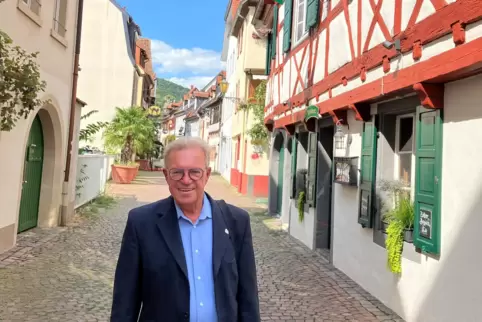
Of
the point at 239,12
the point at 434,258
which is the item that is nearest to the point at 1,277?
the point at 434,258

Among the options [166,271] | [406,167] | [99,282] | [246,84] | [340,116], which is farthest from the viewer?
[246,84]

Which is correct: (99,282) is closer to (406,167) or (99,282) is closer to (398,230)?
(398,230)

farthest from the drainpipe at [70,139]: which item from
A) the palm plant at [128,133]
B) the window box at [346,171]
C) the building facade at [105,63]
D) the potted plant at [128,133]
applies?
the building facade at [105,63]

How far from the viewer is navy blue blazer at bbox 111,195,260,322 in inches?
71.3

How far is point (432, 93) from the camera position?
4.00 meters

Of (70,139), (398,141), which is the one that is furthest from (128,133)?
(398,141)

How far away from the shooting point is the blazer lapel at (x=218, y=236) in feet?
6.13

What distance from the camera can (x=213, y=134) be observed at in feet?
115

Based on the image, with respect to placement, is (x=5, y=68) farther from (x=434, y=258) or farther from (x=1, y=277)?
(x=434, y=258)

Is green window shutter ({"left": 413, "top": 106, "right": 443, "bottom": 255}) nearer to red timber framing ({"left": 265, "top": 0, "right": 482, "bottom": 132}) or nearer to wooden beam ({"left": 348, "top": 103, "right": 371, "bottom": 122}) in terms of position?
red timber framing ({"left": 265, "top": 0, "right": 482, "bottom": 132})

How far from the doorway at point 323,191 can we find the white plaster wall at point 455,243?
9.79 feet

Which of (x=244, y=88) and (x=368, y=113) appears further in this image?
(x=244, y=88)

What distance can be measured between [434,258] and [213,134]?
31.4 meters

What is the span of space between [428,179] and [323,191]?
145 inches
